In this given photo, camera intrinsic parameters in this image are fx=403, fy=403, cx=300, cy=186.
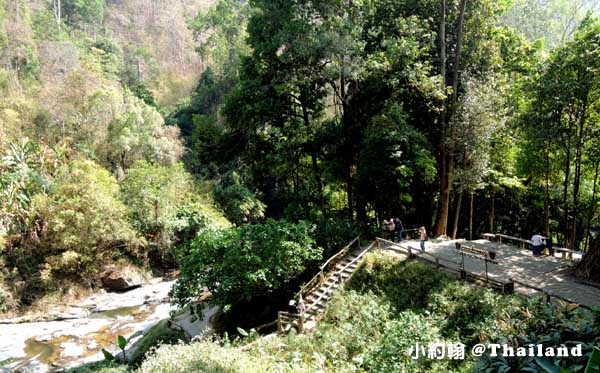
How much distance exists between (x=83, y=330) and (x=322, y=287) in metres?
12.0

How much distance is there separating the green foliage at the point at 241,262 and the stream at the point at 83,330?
2.77 m

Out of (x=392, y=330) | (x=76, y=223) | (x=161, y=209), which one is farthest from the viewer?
(x=161, y=209)

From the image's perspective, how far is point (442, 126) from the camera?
18500 millimetres

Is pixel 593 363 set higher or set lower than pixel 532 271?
higher

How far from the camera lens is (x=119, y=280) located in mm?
24219

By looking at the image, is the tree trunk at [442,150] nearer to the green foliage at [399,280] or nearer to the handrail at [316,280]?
the green foliage at [399,280]

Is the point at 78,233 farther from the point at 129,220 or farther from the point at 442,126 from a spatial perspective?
the point at 442,126

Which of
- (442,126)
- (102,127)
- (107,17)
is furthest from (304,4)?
(107,17)

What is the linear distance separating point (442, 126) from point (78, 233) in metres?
20.4

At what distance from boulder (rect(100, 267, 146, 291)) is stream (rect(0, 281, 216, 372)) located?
526 millimetres

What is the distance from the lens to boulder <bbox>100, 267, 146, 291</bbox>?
24.2 meters

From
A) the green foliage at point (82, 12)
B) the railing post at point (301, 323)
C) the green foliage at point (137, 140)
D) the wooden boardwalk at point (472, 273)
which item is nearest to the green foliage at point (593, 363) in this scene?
the wooden boardwalk at point (472, 273)

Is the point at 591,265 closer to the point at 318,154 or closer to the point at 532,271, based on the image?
the point at 532,271

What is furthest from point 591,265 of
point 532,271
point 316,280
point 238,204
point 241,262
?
point 238,204
